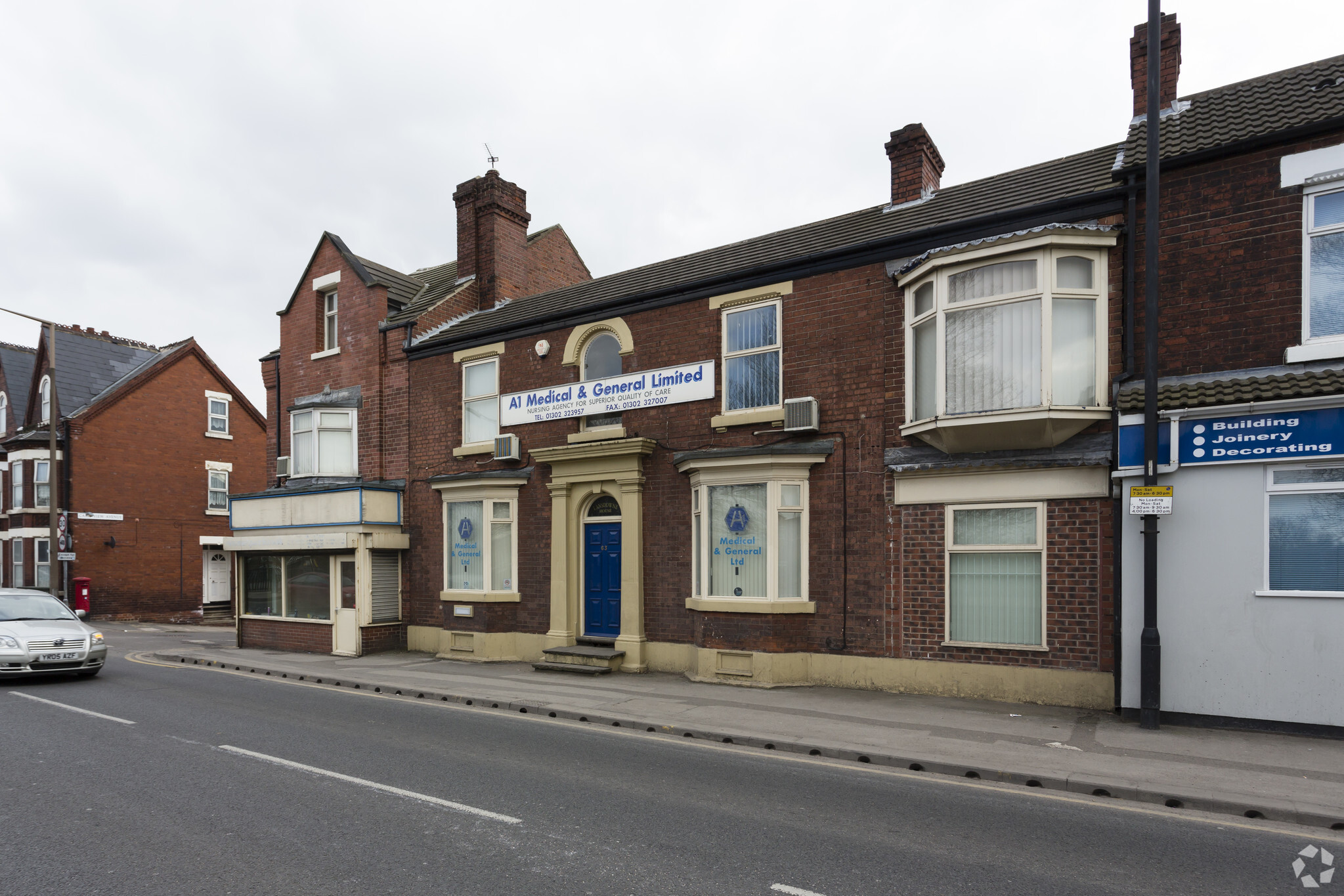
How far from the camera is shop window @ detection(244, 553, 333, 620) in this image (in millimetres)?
17688

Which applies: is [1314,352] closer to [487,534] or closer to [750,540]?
[750,540]

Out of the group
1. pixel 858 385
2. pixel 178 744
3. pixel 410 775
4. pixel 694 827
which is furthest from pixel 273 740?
pixel 858 385

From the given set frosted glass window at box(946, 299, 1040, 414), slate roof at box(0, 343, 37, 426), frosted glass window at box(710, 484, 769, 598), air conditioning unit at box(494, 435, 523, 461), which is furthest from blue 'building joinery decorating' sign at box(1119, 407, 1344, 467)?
slate roof at box(0, 343, 37, 426)

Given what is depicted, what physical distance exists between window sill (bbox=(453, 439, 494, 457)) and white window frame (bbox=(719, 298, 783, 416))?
17.4ft

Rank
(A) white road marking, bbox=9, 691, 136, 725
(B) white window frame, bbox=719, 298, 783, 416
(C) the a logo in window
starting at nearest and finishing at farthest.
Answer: (A) white road marking, bbox=9, 691, 136, 725 → (C) the a logo in window → (B) white window frame, bbox=719, 298, 783, 416

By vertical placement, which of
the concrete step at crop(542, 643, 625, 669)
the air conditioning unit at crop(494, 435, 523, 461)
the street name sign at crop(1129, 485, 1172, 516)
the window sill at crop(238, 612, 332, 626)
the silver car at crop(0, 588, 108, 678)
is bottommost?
the window sill at crop(238, 612, 332, 626)

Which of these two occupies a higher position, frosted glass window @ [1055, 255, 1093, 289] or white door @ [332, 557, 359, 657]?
frosted glass window @ [1055, 255, 1093, 289]

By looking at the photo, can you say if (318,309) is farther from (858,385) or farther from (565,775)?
(565,775)

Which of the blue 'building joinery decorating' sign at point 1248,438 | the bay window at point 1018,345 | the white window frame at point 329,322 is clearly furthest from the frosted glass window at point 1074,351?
the white window frame at point 329,322

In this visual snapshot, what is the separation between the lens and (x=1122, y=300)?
10.1 meters

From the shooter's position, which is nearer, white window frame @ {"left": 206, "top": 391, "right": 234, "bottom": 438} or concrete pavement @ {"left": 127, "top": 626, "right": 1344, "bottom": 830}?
concrete pavement @ {"left": 127, "top": 626, "right": 1344, "bottom": 830}

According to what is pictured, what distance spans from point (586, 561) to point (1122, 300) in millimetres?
9502

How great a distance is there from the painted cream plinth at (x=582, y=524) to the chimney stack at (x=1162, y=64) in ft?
30.4

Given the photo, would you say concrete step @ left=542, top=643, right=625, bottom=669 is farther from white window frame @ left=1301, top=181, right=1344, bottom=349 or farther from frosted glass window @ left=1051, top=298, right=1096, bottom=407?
white window frame @ left=1301, top=181, right=1344, bottom=349
